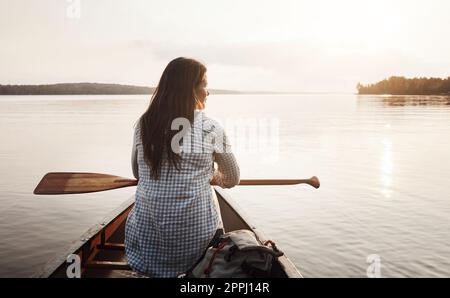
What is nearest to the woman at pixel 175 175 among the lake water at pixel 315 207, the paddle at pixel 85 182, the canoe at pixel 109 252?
the canoe at pixel 109 252

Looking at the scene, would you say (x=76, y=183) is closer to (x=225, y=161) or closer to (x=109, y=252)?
(x=109, y=252)

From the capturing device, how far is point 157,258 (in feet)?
9.52

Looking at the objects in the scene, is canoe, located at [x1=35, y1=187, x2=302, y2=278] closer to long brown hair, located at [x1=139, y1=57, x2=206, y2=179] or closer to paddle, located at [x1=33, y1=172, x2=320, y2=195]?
paddle, located at [x1=33, y1=172, x2=320, y2=195]

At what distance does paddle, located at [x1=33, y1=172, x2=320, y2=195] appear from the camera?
505 centimetres

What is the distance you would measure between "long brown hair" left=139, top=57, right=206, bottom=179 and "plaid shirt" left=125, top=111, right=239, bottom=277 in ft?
0.20

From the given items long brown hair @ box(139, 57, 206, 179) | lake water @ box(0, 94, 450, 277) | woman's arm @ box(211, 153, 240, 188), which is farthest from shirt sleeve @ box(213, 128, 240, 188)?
lake water @ box(0, 94, 450, 277)

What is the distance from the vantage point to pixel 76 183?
5203 millimetres

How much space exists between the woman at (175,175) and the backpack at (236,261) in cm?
13

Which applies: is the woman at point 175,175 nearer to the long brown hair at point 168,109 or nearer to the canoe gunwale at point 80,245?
the long brown hair at point 168,109

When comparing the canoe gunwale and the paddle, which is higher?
the paddle

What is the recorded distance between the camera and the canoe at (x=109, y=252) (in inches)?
145

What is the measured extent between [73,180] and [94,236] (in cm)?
93

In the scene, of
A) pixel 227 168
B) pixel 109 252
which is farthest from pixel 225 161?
pixel 109 252
